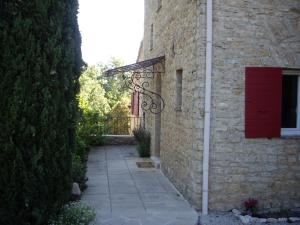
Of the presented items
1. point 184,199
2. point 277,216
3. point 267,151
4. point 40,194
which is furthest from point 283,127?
point 40,194

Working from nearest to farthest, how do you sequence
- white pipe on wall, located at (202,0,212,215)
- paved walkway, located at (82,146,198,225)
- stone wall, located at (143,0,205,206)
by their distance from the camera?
paved walkway, located at (82,146,198,225) → white pipe on wall, located at (202,0,212,215) → stone wall, located at (143,0,205,206)

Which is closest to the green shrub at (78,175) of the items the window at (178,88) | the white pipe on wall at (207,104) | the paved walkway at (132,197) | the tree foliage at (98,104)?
the paved walkway at (132,197)

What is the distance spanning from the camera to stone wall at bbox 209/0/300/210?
793cm

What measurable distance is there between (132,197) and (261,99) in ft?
10.5

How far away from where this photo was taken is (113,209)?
26.7ft

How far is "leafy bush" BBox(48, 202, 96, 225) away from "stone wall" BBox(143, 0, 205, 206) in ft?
7.04

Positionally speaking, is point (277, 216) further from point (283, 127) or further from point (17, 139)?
point (17, 139)

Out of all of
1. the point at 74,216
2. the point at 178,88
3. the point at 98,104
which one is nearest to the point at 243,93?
the point at 178,88

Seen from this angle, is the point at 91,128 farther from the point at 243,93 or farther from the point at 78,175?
the point at 243,93

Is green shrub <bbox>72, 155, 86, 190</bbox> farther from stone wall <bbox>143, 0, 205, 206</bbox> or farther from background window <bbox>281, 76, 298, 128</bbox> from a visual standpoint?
background window <bbox>281, 76, 298, 128</bbox>

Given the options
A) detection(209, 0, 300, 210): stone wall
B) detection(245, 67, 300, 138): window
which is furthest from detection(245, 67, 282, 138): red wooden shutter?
detection(209, 0, 300, 210): stone wall

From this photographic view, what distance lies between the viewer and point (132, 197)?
9.07 meters

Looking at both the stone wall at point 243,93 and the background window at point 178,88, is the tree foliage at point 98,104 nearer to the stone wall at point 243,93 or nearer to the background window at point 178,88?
the background window at point 178,88

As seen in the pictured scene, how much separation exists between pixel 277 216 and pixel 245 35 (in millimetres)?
3213
